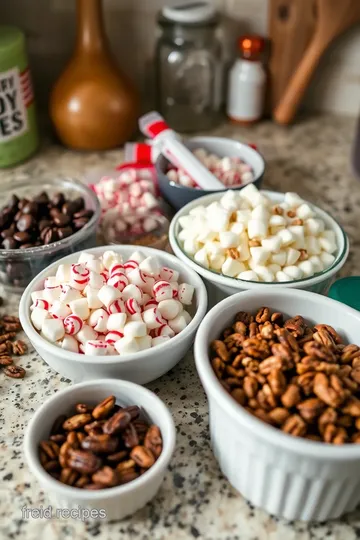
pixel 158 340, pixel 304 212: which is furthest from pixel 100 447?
pixel 304 212

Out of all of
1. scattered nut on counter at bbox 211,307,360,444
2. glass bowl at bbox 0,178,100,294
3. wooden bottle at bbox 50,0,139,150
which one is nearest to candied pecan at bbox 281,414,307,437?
scattered nut on counter at bbox 211,307,360,444

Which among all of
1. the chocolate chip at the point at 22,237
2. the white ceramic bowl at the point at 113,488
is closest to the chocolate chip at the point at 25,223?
the chocolate chip at the point at 22,237

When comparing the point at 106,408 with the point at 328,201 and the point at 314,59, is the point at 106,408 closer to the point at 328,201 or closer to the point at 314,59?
A: the point at 328,201

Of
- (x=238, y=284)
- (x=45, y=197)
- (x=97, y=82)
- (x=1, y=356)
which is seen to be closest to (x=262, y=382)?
(x=238, y=284)

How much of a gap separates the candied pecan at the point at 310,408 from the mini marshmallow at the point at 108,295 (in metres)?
0.27

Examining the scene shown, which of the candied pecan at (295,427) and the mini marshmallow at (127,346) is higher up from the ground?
the candied pecan at (295,427)

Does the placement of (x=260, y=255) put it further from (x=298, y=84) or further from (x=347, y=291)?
(x=298, y=84)

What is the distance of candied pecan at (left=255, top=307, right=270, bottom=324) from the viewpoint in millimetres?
726

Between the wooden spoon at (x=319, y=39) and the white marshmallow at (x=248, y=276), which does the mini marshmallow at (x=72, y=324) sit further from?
the wooden spoon at (x=319, y=39)

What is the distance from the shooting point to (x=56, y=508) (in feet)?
2.08

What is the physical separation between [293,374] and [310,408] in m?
0.06

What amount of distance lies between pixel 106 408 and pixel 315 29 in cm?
100

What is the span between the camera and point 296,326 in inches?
28.1

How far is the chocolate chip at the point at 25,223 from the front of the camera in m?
0.93
